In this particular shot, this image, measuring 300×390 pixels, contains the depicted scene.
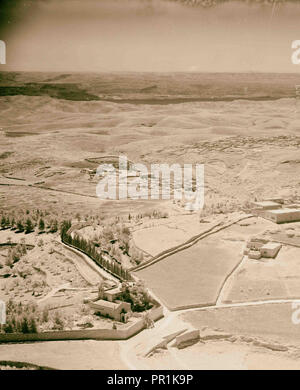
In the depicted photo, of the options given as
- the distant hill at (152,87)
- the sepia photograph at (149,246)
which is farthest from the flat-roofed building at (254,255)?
the distant hill at (152,87)

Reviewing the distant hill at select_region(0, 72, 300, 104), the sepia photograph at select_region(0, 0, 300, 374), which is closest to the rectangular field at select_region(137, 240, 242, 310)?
the sepia photograph at select_region(0, 0, 300, 374)

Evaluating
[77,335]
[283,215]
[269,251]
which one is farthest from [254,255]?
[77,335]

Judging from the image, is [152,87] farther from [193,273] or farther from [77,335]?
[77,335]

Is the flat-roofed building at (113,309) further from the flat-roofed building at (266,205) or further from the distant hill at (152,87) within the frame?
the distant hill at (152,87)

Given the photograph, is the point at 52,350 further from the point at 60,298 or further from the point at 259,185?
the point at 259,185

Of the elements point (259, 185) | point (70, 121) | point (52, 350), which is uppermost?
point (70, 121)

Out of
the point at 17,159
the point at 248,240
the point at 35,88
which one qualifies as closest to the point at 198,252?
the point at 248,240
